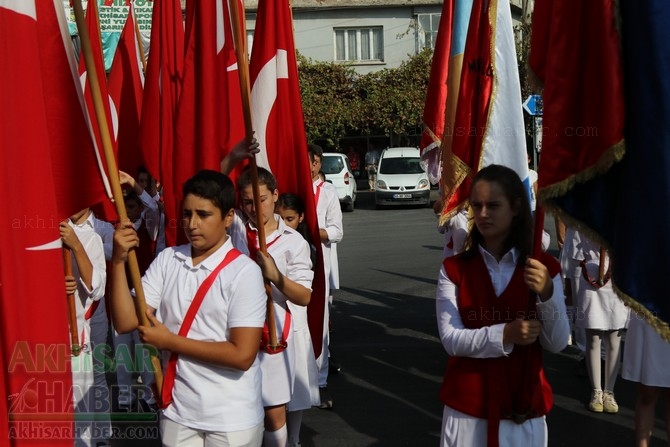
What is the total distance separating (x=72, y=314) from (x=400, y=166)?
67.9ft

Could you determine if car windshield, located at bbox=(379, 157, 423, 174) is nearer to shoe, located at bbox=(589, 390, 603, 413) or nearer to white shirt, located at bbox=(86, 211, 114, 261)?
shoe, located at bbox=(589, 390, 603, 413)

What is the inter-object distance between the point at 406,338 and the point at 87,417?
4.56 metres

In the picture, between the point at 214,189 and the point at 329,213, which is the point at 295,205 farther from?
the point at 329,213

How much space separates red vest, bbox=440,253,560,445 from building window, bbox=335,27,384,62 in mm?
33487

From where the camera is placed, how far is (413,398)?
7016 millimetres

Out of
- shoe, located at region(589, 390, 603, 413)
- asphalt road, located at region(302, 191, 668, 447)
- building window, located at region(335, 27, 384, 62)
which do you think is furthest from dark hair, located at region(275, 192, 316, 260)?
building window, located at region(335, 27, 384, 62)

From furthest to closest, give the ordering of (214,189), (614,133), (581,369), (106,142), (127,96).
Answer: (581,369), (127,96), (214,189), (106,142), (614,133)

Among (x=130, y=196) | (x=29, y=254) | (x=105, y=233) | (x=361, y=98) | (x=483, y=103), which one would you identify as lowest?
(x=105, y=233)

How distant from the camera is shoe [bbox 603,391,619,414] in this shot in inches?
257

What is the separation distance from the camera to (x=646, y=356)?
4.95 m

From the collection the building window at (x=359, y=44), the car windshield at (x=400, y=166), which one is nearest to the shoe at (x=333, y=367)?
the car windshield at (x=400, y=166)

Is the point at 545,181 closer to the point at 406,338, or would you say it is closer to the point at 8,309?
the point at 8,309

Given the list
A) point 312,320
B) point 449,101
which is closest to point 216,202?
point 312,320

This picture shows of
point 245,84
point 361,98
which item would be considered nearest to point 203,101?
point 245,84
